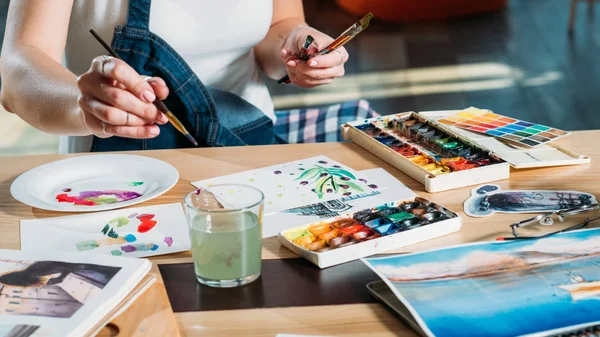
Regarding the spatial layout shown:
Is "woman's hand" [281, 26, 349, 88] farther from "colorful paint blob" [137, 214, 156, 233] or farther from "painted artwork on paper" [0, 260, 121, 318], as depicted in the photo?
"painted artwork on paper" [0, 260, 121, 318]

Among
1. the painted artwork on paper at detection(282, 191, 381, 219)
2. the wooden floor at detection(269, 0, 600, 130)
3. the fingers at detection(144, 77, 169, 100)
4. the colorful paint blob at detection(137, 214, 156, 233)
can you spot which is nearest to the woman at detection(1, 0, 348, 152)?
the fingers at detection(144, 77, 169, 100)

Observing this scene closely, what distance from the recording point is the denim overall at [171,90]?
129 cm

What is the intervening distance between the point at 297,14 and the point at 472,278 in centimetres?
99

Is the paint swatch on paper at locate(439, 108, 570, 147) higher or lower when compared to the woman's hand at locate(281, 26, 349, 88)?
lower

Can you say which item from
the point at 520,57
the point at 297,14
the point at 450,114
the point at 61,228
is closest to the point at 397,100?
the point at 520,57

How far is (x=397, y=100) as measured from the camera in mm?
3479

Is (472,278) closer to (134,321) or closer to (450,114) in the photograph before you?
(134,321)

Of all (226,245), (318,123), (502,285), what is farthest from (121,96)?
(318,123)

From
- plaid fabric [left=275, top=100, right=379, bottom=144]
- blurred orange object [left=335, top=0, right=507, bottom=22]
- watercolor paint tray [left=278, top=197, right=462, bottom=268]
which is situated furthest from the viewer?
blurred orange object [left=335, top=0, right=507, bottom=22]

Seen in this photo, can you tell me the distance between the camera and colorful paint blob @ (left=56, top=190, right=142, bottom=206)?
1035 mm

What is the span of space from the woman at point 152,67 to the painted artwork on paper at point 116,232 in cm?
11

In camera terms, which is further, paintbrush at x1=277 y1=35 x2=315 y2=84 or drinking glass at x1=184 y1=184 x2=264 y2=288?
paintbrush at x1=277 y1=35 x2=315 y2=84

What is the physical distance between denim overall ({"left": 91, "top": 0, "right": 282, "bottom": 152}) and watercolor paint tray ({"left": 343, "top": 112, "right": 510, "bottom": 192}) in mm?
259

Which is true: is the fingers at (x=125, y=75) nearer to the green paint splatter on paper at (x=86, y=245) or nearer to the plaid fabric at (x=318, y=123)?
the green paint splatter on paper at (x=86, y=245)
